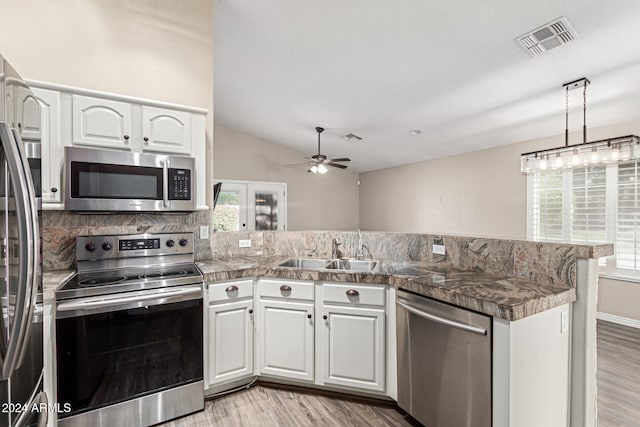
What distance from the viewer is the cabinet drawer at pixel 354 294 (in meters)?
2.12

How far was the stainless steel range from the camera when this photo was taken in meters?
1.71

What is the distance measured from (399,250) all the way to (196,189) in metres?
1.87

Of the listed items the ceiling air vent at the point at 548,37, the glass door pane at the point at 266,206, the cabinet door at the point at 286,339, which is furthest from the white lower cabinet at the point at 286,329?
the glass door pane at the point at 266,206

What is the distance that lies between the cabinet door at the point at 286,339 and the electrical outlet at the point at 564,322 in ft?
4.96

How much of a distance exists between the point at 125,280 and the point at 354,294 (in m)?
1.52

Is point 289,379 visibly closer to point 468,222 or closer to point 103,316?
point 103,316

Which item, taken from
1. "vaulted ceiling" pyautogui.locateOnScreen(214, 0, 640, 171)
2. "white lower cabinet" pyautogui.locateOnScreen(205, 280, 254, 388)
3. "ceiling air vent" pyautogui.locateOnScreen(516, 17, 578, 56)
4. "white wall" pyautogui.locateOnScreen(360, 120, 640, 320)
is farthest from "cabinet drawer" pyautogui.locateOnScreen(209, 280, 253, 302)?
"white wall" pyautogui.locateOnScreen(360, 120, 640, 320)

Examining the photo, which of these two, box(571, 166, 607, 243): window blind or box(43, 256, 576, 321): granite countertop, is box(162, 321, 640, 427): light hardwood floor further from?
box(571, 166, 607, 243): window blind

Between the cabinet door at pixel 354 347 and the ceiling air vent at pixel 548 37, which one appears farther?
the ceiling air vent at pixel 548 37

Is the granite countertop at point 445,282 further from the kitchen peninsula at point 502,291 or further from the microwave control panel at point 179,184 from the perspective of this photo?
the microwave control panel at point 179,184

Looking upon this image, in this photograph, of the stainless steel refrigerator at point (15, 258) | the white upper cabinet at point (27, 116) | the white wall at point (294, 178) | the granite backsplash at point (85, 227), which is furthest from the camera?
the white wall at point (294, 178)

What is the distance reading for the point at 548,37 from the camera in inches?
95.9

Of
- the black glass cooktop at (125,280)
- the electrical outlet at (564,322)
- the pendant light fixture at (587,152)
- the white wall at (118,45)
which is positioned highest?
the white wall at (118,45)

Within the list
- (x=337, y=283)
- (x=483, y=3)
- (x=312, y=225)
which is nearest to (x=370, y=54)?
(x=483, y=3)
